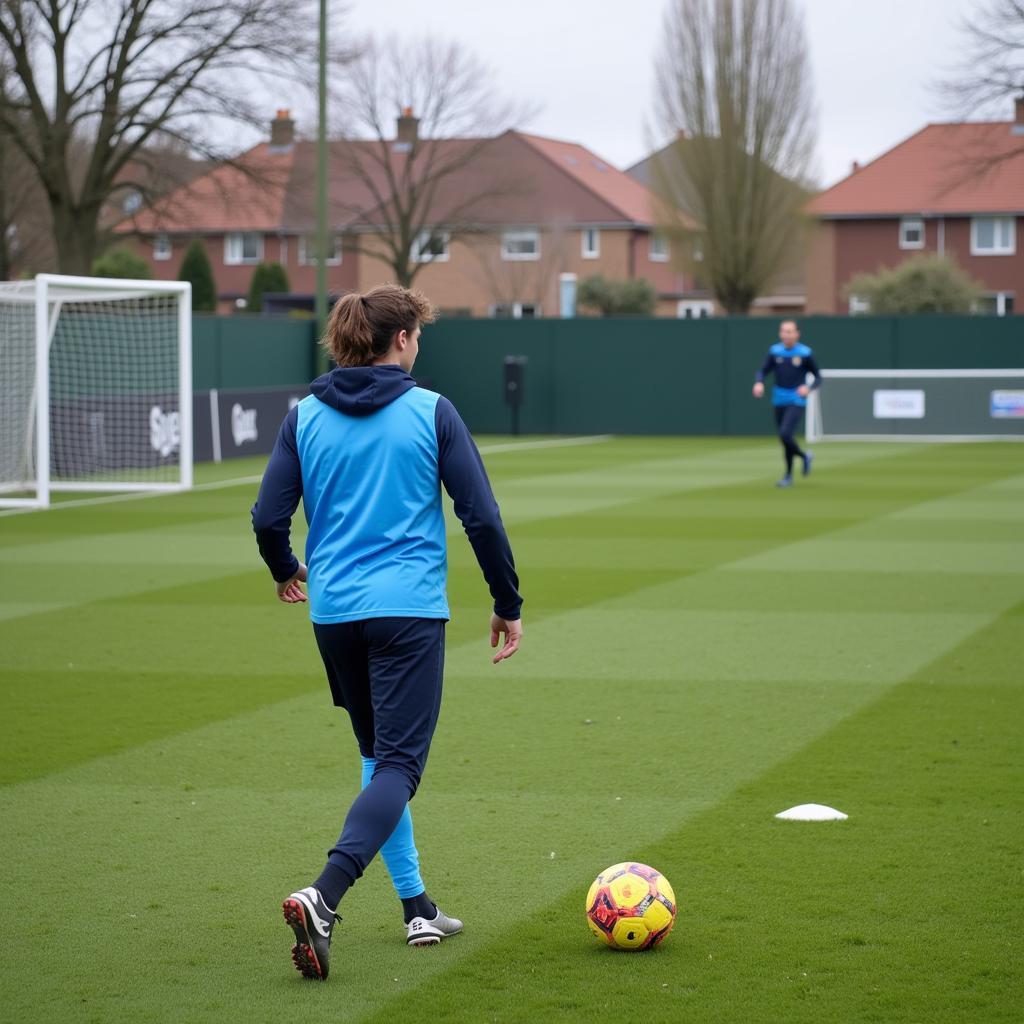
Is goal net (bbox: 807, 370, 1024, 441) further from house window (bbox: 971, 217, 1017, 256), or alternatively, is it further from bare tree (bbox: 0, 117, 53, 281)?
house window (bbox: 971, 217, 1017, 256)

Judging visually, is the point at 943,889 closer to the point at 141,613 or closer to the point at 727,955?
the point at 727,955

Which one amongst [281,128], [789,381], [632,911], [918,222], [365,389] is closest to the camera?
[365,389]

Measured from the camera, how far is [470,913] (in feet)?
17.6

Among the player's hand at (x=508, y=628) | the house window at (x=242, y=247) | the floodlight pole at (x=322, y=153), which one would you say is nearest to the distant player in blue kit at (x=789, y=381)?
the floodlight pole at (x=322, y=153)

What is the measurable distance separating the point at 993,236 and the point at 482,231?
19595 millimetres

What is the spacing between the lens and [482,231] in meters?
61.3

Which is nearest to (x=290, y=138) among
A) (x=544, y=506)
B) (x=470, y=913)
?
(x=544, y=506)

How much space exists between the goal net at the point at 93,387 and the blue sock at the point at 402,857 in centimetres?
1554

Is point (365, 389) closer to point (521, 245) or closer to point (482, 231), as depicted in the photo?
point (482, 231)

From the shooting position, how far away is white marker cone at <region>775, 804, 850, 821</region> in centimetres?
642

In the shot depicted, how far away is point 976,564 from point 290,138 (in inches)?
1144

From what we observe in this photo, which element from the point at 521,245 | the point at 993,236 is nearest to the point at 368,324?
the point at 993,236

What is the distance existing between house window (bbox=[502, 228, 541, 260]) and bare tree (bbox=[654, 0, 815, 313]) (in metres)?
13.7

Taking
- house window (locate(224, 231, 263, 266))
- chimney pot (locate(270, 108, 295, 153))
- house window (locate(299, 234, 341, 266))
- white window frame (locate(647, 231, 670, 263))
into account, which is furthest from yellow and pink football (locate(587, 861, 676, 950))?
house window (locate(224, 231, 263, 266))
